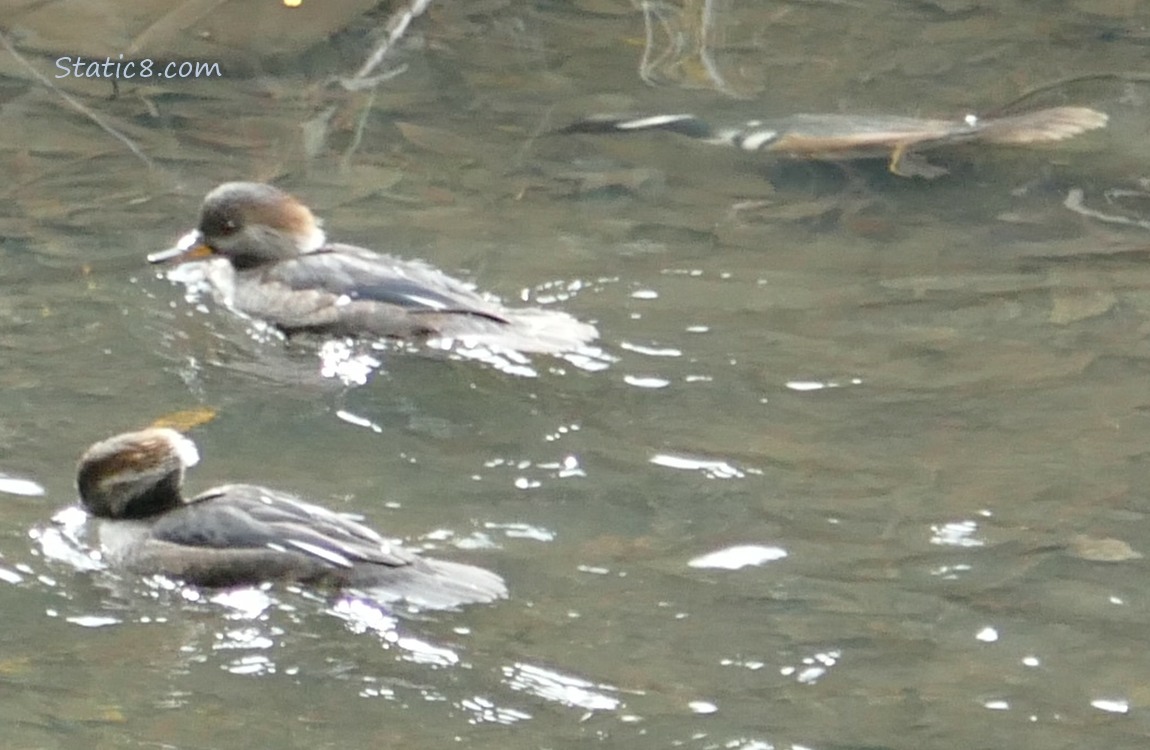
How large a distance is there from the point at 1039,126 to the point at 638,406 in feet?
11.4

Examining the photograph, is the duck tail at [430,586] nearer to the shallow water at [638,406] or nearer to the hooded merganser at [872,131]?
Result: the shallow water at [638,406]

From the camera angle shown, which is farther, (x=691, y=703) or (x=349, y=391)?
(x=349, y=391)

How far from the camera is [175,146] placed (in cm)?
954

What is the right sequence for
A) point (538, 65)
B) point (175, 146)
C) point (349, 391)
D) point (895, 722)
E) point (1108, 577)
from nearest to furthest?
point (895, 722) < point (1108, 577) < point (349, 391) < point (175, 146) < point (538, 65)

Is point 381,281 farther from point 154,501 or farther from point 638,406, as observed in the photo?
point 154,501

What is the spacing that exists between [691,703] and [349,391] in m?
2.66

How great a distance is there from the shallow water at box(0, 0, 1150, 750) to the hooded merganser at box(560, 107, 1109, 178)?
0.44 ft

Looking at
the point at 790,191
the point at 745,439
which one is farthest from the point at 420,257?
the point at 745,439

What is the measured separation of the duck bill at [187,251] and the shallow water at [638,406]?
135 mm

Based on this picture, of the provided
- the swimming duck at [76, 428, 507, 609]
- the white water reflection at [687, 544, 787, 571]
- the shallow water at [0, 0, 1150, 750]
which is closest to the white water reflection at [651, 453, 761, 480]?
the shallow water at [0, 0, 1150, 750]

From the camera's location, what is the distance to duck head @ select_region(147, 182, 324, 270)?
8.25 meters

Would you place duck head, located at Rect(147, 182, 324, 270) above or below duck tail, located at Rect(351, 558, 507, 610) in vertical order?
above

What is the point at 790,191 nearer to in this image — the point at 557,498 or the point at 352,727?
the point at 557,498

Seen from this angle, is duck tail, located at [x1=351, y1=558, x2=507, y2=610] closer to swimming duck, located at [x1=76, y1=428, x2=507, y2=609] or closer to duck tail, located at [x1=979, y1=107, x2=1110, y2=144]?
swimming duck, located at [x1=76, y1=428, x2=507, y2=609]
